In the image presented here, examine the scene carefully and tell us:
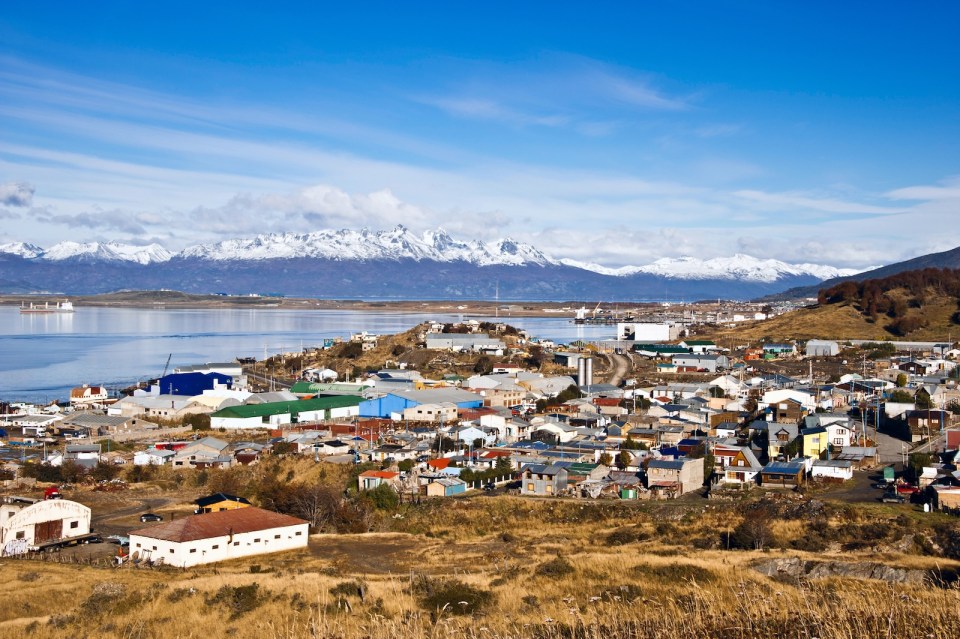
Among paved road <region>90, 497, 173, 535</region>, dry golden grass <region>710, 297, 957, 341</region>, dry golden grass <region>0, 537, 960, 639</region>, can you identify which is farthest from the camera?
dry golden grass <region>710, 297, 957, 341</region>

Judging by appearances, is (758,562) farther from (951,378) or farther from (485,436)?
(951,378)

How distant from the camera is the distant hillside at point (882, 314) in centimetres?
3444

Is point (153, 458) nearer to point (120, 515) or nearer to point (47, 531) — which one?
point (120, 515)

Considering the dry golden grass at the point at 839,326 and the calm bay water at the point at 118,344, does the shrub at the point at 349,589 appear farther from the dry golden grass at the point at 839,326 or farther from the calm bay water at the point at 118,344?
the dry golden grass at the point at 839,326

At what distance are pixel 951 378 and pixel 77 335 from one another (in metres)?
42.5

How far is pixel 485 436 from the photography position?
14.3 m

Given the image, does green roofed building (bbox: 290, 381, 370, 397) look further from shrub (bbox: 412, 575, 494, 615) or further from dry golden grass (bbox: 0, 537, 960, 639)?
shrub (bbox: 412, 575, 494, 615)

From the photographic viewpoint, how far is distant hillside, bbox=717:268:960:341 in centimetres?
3444

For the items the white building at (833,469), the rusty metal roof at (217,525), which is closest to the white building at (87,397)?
the rusty metal roof at (217,525)

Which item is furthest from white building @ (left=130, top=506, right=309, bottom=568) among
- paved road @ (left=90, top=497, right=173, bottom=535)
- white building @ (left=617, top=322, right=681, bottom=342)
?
white building @ (left=617, top=322, right=681, bottom=342)

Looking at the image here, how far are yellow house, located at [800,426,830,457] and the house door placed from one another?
31.0 feet

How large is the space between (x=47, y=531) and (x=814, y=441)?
32.7 ft

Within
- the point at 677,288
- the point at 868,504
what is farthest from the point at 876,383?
the point at 677,288

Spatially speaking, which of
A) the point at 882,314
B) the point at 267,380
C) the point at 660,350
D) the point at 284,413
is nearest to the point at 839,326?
the point at 882,314
